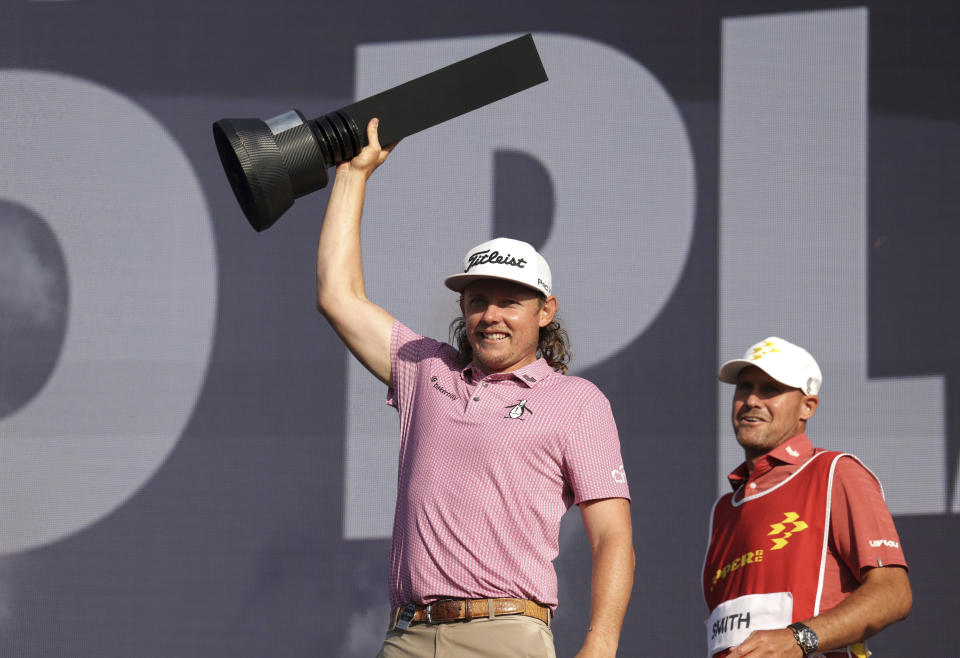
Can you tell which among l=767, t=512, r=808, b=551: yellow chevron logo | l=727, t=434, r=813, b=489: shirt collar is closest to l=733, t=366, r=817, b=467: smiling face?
l=727, t=434, r=813, b=489: shirt collar

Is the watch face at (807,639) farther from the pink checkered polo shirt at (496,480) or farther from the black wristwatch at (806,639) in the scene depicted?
the pink checkered polo shirt at (496,480)

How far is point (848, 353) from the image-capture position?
3.32m

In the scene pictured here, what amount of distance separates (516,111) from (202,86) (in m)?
1.08

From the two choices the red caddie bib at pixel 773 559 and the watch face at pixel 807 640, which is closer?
the watch face at pixel 807 640

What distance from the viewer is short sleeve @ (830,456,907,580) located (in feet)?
6.59

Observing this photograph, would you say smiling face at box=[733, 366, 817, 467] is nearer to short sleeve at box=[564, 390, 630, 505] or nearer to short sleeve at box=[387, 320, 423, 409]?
short sleeve at box=[564, 390, 630, 505]

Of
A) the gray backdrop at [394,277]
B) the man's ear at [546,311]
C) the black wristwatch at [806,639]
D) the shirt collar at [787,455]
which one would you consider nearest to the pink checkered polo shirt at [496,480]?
the man's ear at [546,311]

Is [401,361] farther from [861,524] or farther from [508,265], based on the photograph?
[861,524]

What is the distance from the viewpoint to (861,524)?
2033 millimetres

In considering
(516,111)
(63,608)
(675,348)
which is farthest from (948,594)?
(63,608)

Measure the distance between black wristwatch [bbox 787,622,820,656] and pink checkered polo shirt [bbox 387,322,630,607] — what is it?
39cm

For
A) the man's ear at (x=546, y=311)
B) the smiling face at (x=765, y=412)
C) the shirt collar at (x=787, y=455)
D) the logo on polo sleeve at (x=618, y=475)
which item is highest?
the man's ear at (x=546, y=311)

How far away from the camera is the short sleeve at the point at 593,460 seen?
1.91 m

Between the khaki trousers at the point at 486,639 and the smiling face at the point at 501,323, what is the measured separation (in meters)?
0.47
